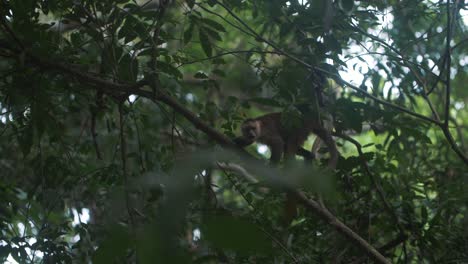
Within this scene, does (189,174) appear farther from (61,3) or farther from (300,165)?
(61,3)

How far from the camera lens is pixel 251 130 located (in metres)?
5.75

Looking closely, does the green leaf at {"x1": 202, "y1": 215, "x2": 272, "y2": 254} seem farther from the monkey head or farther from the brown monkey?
the monkey head

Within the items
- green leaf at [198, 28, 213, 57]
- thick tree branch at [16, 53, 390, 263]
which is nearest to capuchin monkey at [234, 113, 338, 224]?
green leaf at [198, 28, 213, 57]

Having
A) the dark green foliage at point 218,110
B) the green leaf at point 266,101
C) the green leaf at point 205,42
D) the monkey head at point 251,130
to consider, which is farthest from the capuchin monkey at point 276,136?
the green leaf at point 205,42

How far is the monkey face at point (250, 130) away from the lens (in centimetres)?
569

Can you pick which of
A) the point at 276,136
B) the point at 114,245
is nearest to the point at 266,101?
the point at 276,136

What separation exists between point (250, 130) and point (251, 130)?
0.5 inches

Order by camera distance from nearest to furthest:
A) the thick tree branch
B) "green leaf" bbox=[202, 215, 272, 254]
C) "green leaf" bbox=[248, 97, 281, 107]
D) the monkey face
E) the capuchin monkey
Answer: "green leaf" bbox=[202, 215, 272, 254]
the thick tree branch
"green leaf" bbox=[248, 97, 281, 107]
the capuchin monkey
the monkey face

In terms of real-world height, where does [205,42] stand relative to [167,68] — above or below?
above

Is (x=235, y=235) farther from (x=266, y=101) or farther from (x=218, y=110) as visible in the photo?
(x=218, y=110)

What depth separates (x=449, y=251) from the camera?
4.14m

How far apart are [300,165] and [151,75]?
94.7 inches

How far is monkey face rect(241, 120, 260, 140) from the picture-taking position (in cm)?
569

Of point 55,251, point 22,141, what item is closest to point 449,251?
point 55,251
